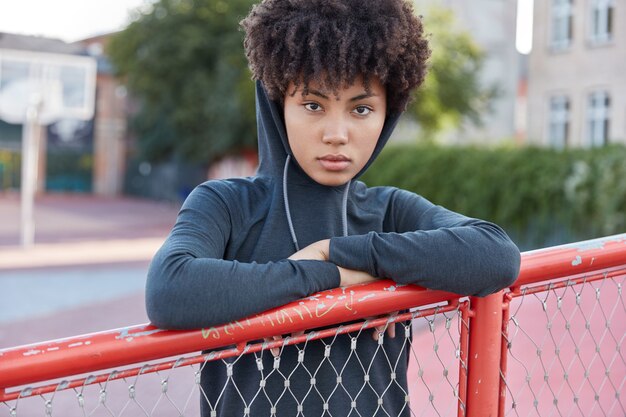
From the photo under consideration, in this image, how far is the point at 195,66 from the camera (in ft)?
69.3

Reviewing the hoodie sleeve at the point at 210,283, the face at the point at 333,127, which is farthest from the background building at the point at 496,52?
the hoodie sleeve at the point at 210,283

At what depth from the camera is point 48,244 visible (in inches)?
571

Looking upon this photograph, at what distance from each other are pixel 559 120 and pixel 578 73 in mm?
1413

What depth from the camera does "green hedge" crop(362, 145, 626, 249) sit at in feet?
35.9

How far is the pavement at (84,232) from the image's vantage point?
1247cm

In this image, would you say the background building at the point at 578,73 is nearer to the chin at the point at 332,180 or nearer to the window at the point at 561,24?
the window at the point at 561,24

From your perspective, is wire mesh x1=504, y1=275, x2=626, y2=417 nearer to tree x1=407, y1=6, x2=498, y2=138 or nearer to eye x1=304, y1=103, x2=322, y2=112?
eye x1=304, y1=103, x2=322, y2=112

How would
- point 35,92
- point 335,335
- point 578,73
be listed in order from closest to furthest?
point 335,335 → point 35,92 → point 578,73

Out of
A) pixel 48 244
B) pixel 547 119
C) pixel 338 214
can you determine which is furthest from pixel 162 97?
pixel 338 214

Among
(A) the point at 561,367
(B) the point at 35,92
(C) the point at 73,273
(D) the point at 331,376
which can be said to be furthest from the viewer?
(B) the point at 35,92

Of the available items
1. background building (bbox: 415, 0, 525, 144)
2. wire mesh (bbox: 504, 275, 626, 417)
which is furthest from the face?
background building (bbox: 415, 0, 525, 144)

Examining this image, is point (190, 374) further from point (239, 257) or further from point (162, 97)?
point (162, 97)

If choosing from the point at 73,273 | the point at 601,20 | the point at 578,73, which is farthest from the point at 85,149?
the point at 73,273

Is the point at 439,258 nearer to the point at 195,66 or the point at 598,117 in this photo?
the point at 598,117
